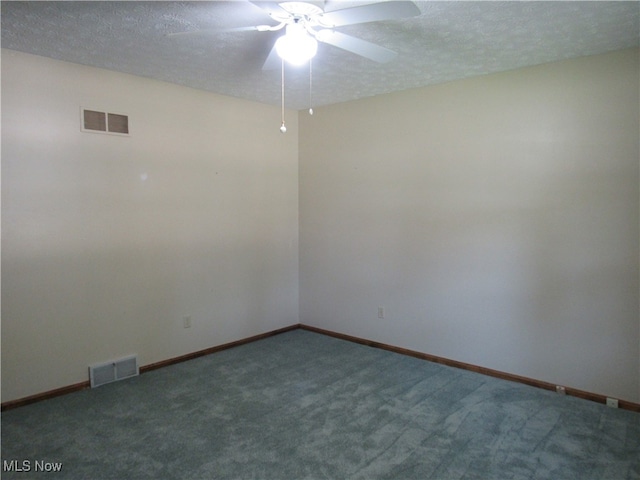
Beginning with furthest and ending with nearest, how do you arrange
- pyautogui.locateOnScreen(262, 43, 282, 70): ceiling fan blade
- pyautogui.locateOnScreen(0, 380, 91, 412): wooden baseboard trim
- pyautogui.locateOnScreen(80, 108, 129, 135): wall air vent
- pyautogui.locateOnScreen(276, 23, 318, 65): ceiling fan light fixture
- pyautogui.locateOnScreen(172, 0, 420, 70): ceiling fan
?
1. pyautogui.locateOnScreen(80, 108, 129, 135): wall air vent
2. pyautogui.locateOnScreen(0, 380, 91, 412): wooden baseboard trim
3. pyautogui.locateOnScreen(262, 43, 282, 70): ceiling fan blade
4. pyautogui.locateOnScreen(276, 23, 318, 65): ceiling fan light fixture
5. pyautogui.locateOnScreen(172, 0, 420, 70): ceiling fan

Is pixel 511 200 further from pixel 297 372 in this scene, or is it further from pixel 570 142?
pixel 297 372

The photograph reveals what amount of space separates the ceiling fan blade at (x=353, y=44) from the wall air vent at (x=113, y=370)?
2.97 metres

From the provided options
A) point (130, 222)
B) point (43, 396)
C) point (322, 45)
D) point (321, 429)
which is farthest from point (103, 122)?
point (321, 429)

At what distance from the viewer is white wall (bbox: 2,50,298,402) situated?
3076 millimetres

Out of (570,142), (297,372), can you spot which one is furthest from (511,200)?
(297,372)

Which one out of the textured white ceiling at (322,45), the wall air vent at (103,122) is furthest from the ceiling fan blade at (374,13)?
the wall air vent at (103,122)

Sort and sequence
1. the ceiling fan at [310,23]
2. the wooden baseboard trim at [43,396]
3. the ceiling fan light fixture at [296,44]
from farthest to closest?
the wooden baseboard trim at [43,396] < the ceiling fan light fixture at [296,44] < the ceiling fan at [310,23]

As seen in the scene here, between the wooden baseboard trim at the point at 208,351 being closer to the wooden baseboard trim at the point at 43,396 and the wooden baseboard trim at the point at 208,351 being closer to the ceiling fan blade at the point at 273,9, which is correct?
the wooden baseboard trim at the point at 43,396

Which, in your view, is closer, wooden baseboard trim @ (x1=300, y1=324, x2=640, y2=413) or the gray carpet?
the gray carpet

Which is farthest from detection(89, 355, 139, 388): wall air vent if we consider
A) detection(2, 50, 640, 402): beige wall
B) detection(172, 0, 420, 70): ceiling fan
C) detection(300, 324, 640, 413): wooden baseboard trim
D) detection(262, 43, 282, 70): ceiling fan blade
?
detection(172, 0, 420, 70): ceiling fan

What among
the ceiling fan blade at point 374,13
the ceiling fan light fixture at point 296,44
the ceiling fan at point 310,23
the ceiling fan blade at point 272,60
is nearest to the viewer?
the ceiling fan blade at point 374,13

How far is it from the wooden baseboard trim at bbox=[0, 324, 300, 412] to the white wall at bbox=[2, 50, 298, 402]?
0.15ft

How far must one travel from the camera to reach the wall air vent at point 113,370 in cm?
343

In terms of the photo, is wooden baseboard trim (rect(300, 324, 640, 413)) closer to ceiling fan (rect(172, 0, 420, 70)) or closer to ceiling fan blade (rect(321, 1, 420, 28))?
ceiling fan (rect(172, 0, 420, 70))
